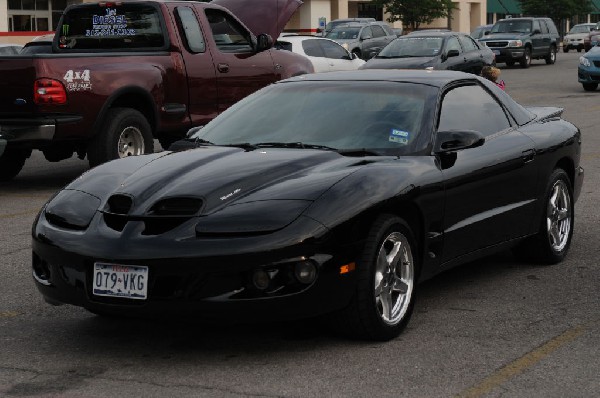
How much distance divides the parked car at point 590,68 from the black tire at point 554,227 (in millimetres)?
19885

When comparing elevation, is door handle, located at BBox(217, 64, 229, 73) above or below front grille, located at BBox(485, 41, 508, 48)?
above

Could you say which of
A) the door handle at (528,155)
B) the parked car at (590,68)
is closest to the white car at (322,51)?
the parked car at (590,68)

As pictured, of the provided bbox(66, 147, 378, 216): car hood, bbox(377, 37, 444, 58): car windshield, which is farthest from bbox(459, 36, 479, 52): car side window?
bbox(66, 147, 378, 216): car hood

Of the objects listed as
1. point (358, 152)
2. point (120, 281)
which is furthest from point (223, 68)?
point (120, 281)

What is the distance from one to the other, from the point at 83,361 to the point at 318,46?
71.2 ft

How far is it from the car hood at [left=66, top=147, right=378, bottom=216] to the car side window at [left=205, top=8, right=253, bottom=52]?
7677mm

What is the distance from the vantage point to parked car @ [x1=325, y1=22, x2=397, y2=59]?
41281 millimetres

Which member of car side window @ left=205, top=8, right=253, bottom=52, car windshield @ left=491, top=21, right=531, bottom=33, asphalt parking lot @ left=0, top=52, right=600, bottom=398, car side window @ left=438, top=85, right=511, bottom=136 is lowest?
asphalt parking lot @ left=0, top=52, right=600, bottom=398

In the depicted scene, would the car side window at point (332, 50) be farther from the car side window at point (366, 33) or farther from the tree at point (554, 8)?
the tree at point (554, 8)

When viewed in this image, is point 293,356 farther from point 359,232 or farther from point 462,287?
point 462,287

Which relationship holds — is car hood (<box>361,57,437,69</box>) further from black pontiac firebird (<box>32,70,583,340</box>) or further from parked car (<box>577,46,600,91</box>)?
black pontiac firebird (<box>32,70,583,340</box>)

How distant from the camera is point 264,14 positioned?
17.3m

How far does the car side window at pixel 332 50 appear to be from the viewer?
26.8 metres

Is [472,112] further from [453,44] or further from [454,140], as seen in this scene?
[453,44]
